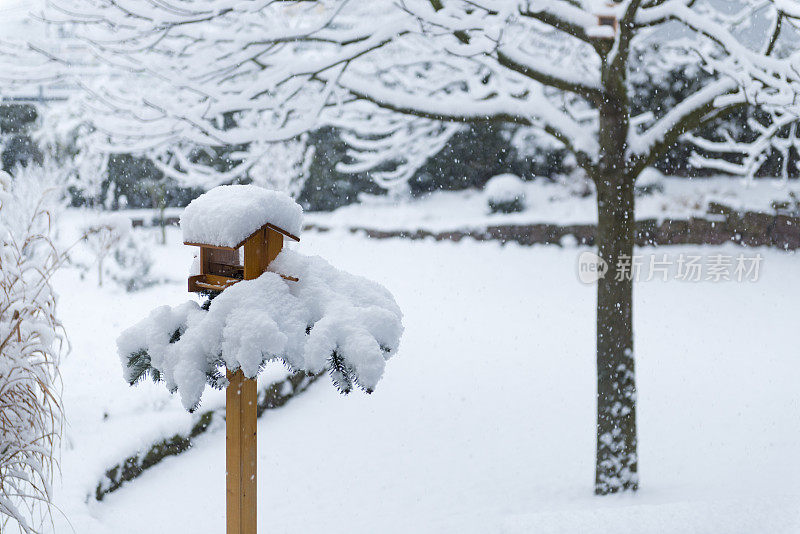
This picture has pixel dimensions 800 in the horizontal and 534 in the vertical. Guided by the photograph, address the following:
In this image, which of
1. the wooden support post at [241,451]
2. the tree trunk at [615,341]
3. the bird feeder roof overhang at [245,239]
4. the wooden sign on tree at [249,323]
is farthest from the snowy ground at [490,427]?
the bird feeder roof overhang at [245,239]

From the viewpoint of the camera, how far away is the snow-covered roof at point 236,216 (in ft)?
7.10

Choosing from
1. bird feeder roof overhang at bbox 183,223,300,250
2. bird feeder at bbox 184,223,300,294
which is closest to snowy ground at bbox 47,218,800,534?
bird feeder at bbox 184,223,300,294

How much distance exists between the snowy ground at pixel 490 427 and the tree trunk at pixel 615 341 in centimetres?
22

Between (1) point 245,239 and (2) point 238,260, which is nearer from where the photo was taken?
(1) point 245,239

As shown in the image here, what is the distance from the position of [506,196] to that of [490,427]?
6746 mm

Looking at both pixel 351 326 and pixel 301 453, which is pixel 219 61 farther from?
pixel 301 453

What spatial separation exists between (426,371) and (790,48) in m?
8.50

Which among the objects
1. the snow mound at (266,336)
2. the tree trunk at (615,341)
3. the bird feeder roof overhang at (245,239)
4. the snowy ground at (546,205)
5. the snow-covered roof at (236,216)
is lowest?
the snowy ground at (546,205)

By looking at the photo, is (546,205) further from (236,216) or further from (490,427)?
(236,216)

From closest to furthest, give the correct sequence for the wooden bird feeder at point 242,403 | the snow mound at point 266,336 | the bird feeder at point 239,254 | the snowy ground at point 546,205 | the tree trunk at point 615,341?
the snow mound at point 266,336 → the bird feeder at point 239,254 → the wooden bird feeder at point 242,403 → the tree trunk at point 615,341 → the snowy ground at point 546,205

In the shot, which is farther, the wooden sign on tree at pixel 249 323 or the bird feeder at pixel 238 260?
the bird feeder at pixel 238 260

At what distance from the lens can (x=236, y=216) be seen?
2.16 metres

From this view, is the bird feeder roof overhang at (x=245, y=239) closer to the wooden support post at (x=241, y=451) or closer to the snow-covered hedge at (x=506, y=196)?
the wooden support post at (x=241, y=451)

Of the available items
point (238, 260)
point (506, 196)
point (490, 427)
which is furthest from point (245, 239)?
point (506, 196)
